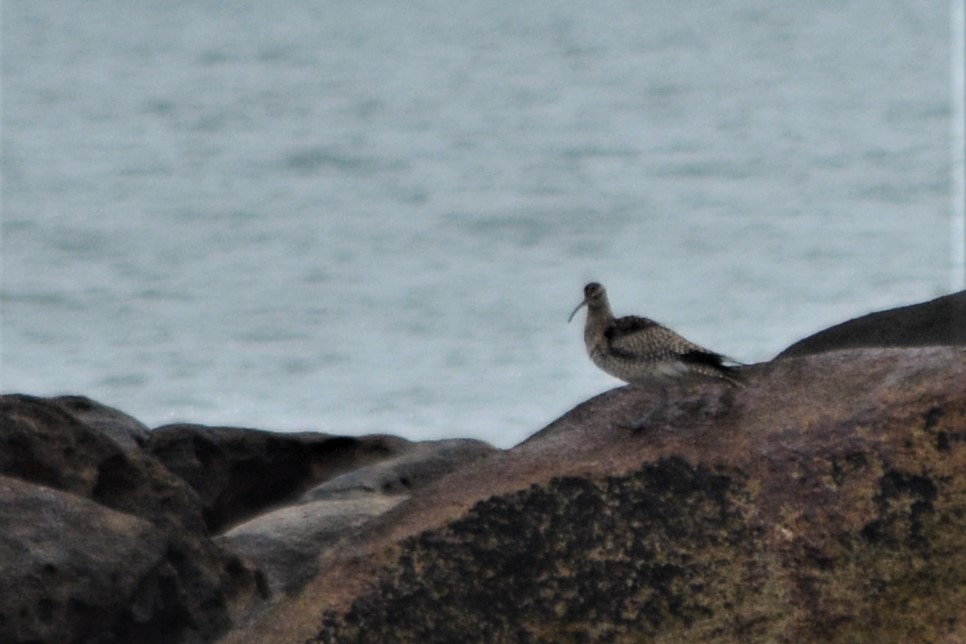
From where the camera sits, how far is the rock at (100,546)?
6.38m

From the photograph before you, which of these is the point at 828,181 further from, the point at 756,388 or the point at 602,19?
the point at 756,388

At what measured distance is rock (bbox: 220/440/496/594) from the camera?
7848 mm

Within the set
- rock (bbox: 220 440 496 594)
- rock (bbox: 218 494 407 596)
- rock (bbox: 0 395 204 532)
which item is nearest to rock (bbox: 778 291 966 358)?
rock (bbox: 220 440 496 594)

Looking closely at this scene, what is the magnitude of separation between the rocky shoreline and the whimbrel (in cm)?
30

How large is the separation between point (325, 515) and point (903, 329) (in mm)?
2952

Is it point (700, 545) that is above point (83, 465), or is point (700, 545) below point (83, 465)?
below

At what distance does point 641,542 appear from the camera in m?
6.08

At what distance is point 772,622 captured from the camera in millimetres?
5934

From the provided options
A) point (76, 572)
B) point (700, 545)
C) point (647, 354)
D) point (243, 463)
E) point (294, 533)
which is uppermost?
point (243, 463)

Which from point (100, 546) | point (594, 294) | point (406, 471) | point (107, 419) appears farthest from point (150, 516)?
point (594, 294)

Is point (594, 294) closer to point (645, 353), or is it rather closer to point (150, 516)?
point (645, 353)

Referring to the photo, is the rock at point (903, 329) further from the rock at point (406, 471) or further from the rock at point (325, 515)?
the rock at point (325, 515)

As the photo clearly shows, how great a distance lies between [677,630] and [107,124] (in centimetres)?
2578

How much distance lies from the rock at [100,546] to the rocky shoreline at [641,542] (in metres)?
0.01
